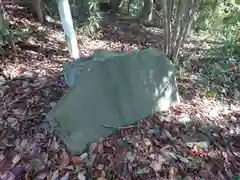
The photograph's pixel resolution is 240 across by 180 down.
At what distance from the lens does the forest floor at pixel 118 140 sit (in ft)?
6.46

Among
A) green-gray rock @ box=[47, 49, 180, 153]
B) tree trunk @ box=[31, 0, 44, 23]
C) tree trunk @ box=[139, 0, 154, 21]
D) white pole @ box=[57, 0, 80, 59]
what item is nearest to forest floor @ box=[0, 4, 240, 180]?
green-gray rock @ box=[47, 49, 180, 153]

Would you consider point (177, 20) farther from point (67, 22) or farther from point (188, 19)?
point (67, 22)

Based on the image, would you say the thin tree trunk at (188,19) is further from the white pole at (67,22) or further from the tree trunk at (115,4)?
the tree trunk at (115,4)

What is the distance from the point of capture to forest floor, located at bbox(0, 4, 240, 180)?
1968 millimetres

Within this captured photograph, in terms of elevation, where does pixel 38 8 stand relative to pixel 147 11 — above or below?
above

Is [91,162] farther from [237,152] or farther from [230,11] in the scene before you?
[230,11]

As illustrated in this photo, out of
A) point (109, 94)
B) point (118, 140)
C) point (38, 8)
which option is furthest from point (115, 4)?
point (118, 140)

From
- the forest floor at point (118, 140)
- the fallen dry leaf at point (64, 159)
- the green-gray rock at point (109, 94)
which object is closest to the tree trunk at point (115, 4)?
the forest floor at point (118, 140)

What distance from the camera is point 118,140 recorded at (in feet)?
7.07

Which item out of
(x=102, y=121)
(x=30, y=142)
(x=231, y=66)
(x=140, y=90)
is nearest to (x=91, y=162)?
(x=102, y=121)

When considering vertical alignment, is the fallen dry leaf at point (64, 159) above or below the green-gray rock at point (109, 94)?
below

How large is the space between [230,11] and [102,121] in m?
3.67

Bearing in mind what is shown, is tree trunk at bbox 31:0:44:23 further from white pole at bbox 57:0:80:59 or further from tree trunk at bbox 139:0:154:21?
tree trunk at bbox 139:0:154:21

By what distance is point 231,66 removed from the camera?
3.66 metres
